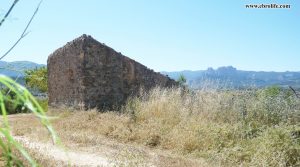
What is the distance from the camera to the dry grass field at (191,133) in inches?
273

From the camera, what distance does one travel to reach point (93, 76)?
14.0 meters

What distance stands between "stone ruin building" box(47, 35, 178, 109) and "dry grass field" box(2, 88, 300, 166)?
6.99 feet

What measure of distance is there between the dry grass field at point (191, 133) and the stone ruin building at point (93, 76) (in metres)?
2.13

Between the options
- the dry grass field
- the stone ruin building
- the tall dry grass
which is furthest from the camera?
the stone ruin building

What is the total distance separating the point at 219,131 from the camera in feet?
27.6

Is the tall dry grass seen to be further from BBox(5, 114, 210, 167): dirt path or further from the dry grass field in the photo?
BBox(5, 114, 210, 167): dirt path

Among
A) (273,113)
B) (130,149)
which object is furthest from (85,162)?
(273,113)

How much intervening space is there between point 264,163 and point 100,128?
13.7 feet

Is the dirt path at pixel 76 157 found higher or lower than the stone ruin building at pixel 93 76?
lower

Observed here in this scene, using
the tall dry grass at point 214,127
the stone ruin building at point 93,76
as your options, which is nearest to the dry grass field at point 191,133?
the tall dry grass at point 214,127

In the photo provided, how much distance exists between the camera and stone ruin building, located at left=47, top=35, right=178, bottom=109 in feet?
45.8

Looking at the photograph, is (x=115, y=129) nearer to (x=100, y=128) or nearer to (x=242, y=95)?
(x=100, y=128)

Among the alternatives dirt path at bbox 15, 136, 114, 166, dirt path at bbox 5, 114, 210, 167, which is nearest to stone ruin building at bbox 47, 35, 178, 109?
dirt path at bbox 5, 114, 210, 167

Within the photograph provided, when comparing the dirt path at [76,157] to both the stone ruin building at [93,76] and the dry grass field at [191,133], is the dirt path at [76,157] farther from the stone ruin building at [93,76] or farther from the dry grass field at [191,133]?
the stone ruin building at [93,76]
